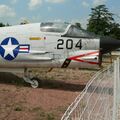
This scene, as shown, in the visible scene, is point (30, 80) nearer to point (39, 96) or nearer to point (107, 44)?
point (39, 96)

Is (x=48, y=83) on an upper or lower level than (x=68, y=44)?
lower

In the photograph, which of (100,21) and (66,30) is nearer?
(66,30)

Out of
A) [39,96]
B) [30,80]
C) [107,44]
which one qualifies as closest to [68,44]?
[107,44]

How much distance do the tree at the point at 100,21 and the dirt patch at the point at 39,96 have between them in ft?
202

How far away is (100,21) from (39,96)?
2866 inches

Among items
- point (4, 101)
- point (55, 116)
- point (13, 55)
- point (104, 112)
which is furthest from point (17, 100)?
point (104, 112)

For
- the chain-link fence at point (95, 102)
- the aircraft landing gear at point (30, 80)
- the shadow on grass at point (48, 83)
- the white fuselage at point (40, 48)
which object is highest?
the white fuselage at point (40, 48)

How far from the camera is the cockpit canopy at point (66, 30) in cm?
1143

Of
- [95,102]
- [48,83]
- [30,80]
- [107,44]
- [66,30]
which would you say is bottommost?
[48,83]

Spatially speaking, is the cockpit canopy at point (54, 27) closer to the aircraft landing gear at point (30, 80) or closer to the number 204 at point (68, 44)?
the number 204 at point (68, 44)

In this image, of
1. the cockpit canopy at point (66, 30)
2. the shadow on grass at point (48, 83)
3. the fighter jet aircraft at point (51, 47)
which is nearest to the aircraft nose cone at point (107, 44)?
the fighter jet aircraft at point (51, 47)

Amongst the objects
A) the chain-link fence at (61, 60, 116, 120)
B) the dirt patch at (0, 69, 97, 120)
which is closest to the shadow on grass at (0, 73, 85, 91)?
the dirt patch at (0, 69, 97, 120)

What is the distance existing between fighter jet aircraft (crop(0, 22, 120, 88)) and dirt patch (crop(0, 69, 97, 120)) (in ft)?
2.47

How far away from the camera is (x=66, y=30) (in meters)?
11.5
